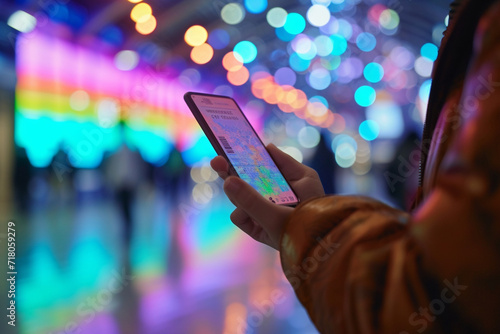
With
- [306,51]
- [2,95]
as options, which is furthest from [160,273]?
[306,51]

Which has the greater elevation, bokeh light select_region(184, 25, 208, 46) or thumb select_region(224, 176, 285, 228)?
thumb select_region(224, 176, 285, 228)

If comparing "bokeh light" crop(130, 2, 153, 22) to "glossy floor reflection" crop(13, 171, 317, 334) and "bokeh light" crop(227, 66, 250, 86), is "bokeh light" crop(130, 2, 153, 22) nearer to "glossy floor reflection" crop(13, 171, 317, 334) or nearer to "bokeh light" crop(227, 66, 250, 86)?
"glossy floor reflection" crop(13, 171, 317, 334)

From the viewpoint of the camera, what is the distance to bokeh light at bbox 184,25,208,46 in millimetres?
16906

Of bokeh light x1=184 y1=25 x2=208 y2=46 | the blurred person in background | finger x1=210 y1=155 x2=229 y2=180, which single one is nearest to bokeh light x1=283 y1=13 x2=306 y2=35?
bokeh light x1=184 y1=25 x2=208 y2=46

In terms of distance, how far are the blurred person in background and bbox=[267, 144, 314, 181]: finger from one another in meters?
0.80

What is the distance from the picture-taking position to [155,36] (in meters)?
15.4

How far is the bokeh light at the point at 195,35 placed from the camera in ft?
55.5

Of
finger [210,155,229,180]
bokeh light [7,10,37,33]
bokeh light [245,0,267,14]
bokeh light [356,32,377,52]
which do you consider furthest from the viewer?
bokeh light [356,32,377,52]

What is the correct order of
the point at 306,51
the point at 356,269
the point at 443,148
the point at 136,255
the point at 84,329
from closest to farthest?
the point at 356,269 → the point at 443,148 → the point at 84,329 → the point at 136,255 → the point at 306,51

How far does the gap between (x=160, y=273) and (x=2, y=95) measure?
6.46 meters

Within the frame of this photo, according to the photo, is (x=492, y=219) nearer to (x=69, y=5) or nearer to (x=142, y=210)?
(x=142, y=210)

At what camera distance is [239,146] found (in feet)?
5.24

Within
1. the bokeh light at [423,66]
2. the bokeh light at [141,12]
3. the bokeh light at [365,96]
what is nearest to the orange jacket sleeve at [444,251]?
the bokeh light at [141,12]

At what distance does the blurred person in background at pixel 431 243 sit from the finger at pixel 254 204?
0.12 meters
